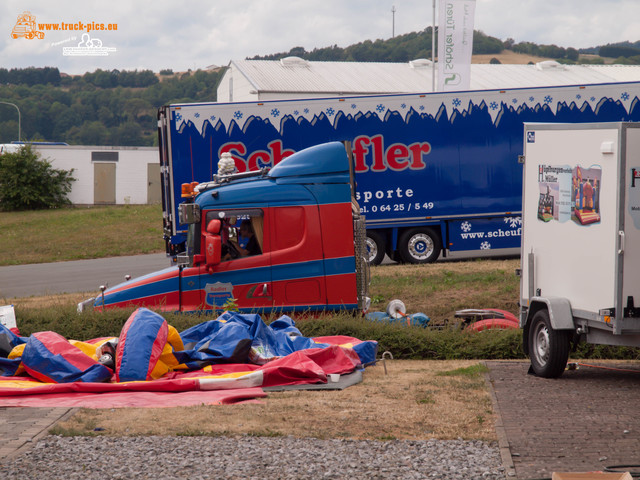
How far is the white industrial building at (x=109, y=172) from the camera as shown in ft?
143

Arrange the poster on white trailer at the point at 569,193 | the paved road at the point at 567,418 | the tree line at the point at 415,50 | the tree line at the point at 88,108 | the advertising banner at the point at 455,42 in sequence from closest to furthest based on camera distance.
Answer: the paved road at the point at 567,418 < the poster on white trailer at the point at 569,193 < the advertising banner at the point at 455,42 < the tree line at the point at 88,108 < the tree line at the point at 415,50

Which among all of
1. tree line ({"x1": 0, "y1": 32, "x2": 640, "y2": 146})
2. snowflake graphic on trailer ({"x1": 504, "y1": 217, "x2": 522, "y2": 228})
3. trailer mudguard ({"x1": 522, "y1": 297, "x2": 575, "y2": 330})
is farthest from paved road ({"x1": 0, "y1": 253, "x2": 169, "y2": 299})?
tree line ({"x1": 0, "y1": 32, "x2": 640, "y2": 146})

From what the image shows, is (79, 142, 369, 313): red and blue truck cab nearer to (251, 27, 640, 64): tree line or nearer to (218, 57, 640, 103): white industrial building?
(218, 57, 640, 103): white industrial building

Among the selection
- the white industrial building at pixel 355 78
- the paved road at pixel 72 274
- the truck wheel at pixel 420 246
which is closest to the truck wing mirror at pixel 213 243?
the paved road at pixel 72 274

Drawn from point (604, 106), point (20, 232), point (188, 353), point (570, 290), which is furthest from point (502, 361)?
point (20, 232)

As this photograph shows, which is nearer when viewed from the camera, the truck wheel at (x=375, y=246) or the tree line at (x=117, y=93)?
the truck wheel at (x=375, y=246)

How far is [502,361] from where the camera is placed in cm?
980

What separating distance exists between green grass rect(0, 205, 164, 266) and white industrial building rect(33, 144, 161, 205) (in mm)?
3579

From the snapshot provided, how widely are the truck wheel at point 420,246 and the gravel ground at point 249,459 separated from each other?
14.1 m

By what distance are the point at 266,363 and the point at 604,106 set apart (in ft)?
47.5

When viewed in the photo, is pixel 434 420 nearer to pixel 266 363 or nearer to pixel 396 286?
pixel 266 363

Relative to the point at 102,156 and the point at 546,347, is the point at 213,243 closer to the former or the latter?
the point at 546,347

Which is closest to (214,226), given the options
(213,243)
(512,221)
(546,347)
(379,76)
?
(213,243)

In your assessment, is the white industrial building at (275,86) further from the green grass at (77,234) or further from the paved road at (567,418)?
the paved road at (567,418)
